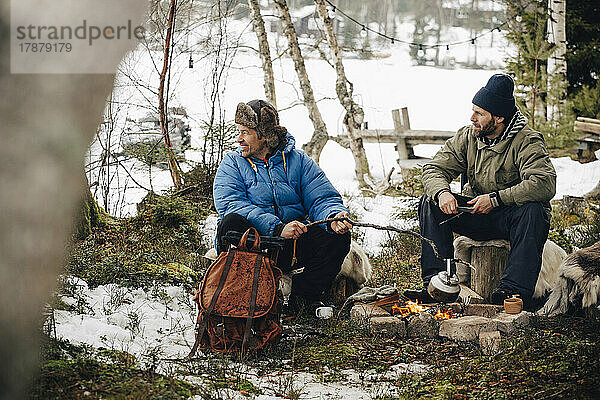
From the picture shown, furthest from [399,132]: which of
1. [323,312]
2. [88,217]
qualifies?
[323,312]

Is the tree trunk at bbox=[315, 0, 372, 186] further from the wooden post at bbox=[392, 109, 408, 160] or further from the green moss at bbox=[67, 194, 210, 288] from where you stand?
the green moss at bbox=[67, 194, 210, 288]

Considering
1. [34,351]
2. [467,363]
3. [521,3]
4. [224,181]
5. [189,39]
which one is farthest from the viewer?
[521,3]

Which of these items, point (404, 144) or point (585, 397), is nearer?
point (585, 397)

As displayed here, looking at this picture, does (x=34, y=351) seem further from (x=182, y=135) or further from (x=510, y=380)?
(x=182, y=135)

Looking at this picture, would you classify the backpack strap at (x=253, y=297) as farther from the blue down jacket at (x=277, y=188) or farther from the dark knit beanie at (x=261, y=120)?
the dark knit beanie at (x=261, y=120)

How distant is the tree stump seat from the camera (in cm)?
487

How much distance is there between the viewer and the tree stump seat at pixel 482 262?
4867mm

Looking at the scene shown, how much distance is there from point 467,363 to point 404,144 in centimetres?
1060

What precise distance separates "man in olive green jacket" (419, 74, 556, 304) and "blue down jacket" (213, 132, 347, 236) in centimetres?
A: 81

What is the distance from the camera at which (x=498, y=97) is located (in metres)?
4.73

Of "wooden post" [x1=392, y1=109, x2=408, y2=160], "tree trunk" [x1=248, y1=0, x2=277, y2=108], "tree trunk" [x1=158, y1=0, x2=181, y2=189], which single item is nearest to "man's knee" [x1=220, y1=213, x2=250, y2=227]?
"tree trunk" [x1=158, y1=0, x2=181, y2=189]

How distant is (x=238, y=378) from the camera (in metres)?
3.07

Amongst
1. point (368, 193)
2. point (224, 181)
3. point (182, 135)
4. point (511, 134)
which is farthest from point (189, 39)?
point (511, 134)

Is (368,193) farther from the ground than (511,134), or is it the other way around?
(511,134)
